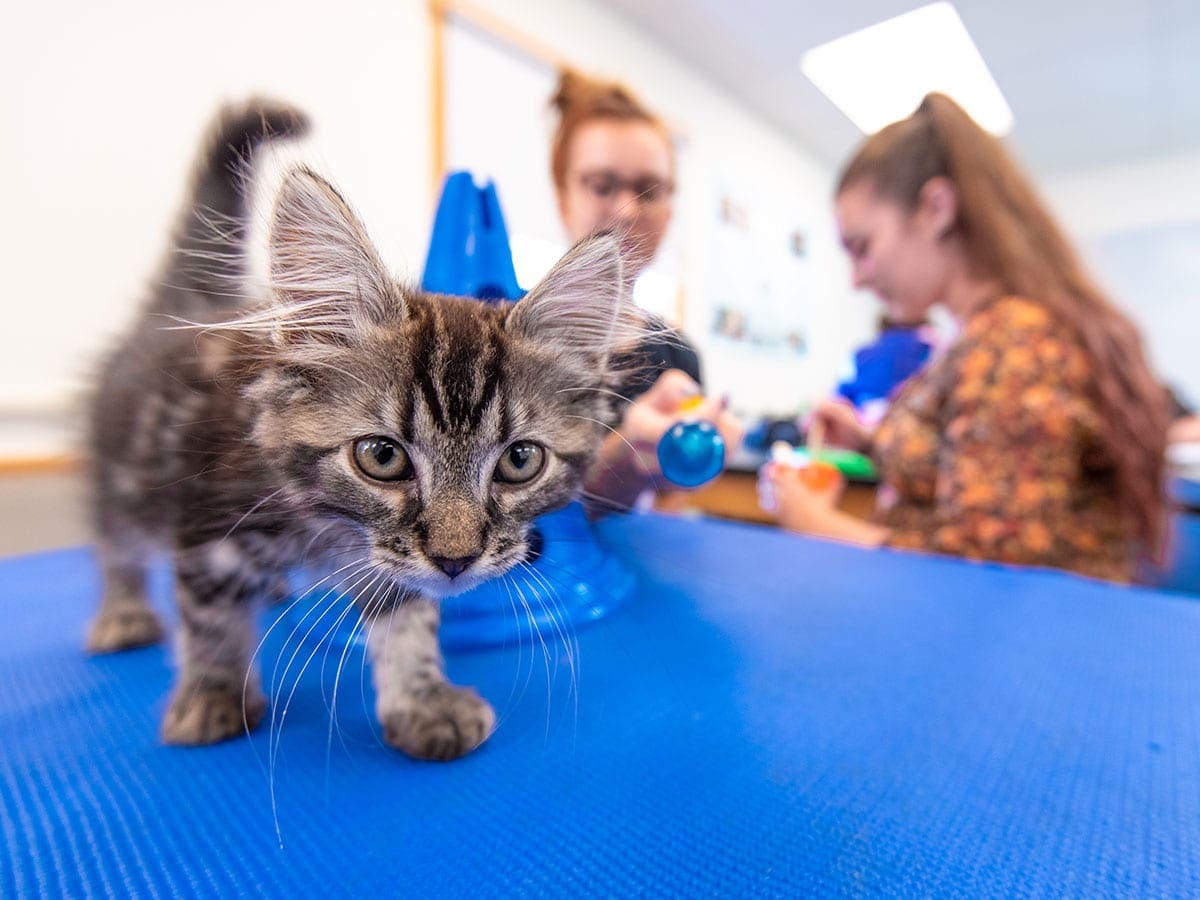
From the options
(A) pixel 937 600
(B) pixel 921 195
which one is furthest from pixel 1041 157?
(A) pixel 937 600

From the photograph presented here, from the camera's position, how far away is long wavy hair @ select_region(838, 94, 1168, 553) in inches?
42.1

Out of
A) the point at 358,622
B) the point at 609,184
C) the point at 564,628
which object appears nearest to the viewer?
the point at 358,622

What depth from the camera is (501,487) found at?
42 centimetres

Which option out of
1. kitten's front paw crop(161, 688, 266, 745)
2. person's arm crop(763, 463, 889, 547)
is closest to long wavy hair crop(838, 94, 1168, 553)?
person's arm crop(763, 463, 889, 547)

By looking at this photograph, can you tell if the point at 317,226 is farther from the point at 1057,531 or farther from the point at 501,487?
the point at 1057,531

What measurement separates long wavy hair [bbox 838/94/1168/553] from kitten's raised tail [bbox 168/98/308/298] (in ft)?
3.88

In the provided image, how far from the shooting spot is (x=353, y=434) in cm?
40

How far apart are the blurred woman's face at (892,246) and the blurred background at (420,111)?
18 centimetres

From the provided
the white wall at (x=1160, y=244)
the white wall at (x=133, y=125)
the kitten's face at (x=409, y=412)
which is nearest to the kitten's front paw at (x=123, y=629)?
the white wall at (x=133, y=125)

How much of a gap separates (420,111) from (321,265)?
1.62 meters

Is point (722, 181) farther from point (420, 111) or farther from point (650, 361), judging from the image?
point (650, 361)

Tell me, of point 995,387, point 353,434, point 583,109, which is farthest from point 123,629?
point 995,387

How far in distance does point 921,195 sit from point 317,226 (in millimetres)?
1252

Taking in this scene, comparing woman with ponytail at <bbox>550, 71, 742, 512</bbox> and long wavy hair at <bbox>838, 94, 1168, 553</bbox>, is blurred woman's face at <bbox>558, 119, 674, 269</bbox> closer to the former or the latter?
woman with ponytail at <bbox>550, 71, 742, 512</bbox>
